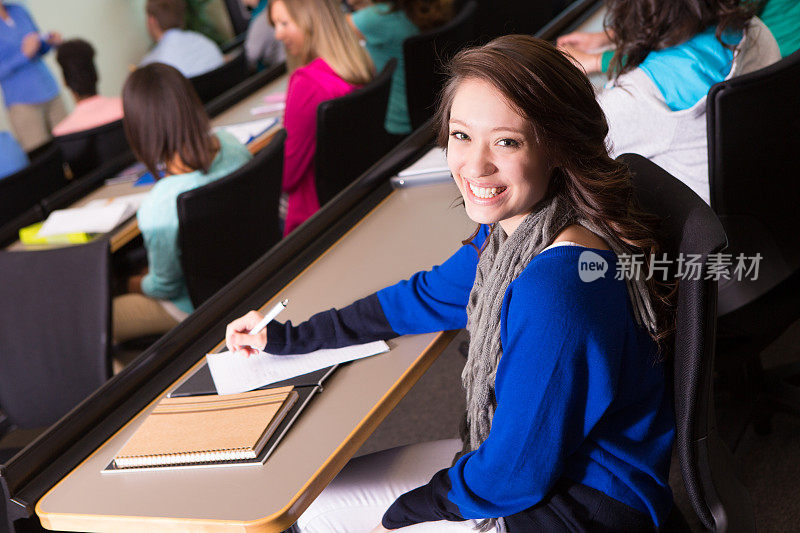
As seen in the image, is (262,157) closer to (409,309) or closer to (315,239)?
(315,239)

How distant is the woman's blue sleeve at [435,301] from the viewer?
146cm

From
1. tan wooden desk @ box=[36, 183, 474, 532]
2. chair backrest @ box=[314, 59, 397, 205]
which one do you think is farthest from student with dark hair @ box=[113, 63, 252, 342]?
tan wooden desk @ box=[36, 183, 474, 532]

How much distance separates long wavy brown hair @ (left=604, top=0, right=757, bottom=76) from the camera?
1.80 metres

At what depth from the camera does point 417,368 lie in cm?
142

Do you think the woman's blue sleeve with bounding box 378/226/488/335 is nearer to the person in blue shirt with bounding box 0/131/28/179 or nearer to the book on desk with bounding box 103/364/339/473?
the book on desk with bounding box 103/364/339/473

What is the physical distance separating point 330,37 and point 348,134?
448 mm

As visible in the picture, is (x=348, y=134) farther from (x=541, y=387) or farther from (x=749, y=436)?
(x=541, y=387)

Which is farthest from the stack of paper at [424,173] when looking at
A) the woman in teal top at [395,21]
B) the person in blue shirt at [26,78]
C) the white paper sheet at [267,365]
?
the person in blue shirt at [26,78]

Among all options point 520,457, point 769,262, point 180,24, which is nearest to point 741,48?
point 769,262

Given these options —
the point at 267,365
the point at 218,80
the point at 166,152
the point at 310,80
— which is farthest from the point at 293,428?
the point at 218,80

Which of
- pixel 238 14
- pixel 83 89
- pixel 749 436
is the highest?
pixel 83 89

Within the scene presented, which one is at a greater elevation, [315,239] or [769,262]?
[315,239]

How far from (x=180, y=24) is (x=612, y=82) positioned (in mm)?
3842

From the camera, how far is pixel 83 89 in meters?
3.85
